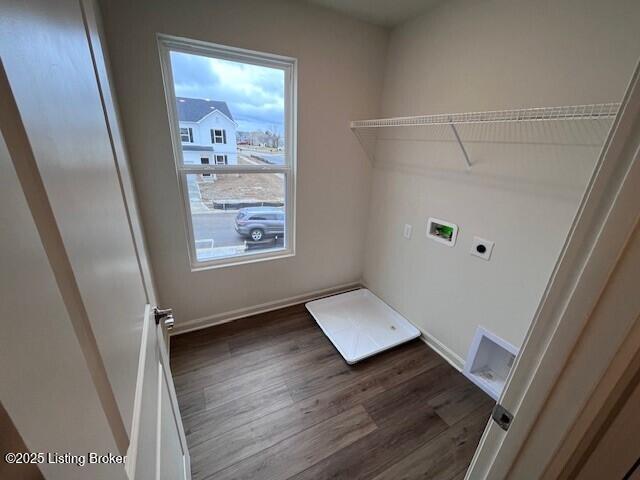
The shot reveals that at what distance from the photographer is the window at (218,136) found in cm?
191

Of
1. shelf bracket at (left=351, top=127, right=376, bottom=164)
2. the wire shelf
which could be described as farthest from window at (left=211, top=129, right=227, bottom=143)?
the wire shelf

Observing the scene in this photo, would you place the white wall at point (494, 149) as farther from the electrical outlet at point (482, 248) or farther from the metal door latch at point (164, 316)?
the metal door latch at point (164, 316)

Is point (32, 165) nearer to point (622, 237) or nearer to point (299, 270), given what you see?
point (622, 237)

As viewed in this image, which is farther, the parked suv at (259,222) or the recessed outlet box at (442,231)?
the parked suv at (259,222)

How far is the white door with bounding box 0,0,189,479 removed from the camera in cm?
→ 21

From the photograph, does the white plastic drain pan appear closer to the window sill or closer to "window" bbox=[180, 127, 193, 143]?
the window sill

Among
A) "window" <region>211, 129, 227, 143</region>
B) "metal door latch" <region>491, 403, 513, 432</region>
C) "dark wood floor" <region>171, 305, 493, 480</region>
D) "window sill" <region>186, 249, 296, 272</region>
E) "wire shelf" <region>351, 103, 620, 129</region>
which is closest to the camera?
"metal door latch" <region>491, 403, 513, 432</region>

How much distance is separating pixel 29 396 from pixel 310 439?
1614mm

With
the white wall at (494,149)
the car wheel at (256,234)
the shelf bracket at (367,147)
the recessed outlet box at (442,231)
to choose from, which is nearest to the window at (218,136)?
the car wheel at (256,234)

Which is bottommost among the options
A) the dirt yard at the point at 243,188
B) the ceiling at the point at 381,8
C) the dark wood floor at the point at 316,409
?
the dark wood floor at the point at 316,409

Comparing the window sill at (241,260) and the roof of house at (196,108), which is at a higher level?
the roof of house at (196,108)

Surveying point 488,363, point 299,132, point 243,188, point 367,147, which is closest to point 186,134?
point 243,188

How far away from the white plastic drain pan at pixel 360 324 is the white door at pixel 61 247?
1.71 m

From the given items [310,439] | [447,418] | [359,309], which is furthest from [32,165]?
[359,309]
